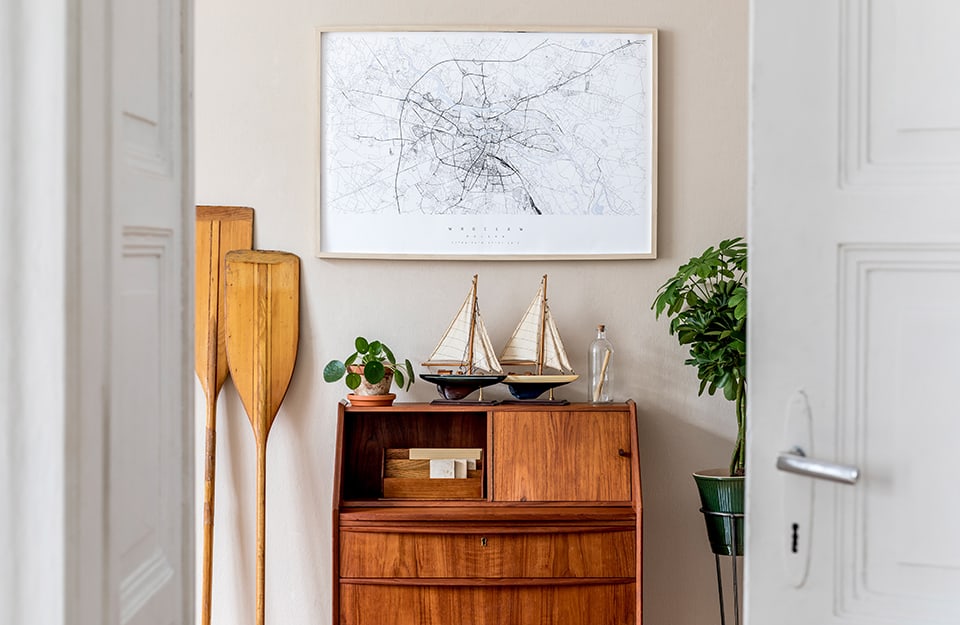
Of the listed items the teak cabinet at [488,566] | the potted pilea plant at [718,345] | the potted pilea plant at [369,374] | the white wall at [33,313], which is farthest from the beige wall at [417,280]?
the white wall at [33,313]

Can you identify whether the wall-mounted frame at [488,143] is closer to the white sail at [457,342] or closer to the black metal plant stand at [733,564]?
the white sail at [457,342]

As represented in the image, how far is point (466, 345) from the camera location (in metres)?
2.59

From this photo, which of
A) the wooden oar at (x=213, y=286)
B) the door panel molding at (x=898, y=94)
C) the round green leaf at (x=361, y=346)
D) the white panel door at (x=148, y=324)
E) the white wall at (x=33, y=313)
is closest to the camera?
the white wall at (x=33, y=313)

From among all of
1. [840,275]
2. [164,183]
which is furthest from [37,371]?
[840,275]

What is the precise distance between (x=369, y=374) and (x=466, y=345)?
30 centimetres

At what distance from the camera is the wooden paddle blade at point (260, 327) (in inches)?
105

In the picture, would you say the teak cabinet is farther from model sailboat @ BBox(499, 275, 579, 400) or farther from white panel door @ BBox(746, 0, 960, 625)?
white panel door @ BBox(746, 0, 960, 625)

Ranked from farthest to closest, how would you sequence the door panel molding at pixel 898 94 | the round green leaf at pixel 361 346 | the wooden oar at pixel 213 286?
the wooden oar at pixel 213 286 → the round green leaf at pixel 361 346 → the door panel molding at pixel 898 94

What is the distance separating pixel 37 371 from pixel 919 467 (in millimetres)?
1010

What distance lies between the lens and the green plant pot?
2398 mm

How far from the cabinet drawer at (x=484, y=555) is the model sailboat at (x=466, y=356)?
1.43 feet

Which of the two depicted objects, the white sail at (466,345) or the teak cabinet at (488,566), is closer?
the teak cabinet at (488,566)

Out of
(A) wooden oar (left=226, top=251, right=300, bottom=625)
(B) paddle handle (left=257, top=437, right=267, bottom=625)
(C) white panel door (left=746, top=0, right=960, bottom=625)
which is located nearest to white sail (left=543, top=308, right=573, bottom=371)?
(A) wooden oar (left=226, top=251, right=300, bottom=625)

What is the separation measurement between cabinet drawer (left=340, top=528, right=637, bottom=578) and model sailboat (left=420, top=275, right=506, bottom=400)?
436 millimetres
